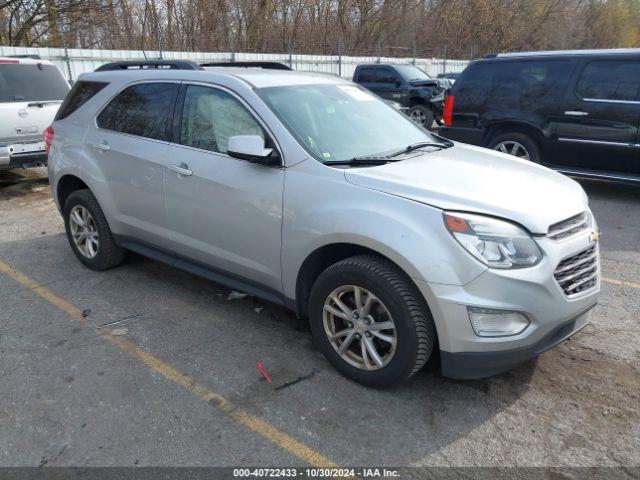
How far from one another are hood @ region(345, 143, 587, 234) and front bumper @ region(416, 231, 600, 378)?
0.21m

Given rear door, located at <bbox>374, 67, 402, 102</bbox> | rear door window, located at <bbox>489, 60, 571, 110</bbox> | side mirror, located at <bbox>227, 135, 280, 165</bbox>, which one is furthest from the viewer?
rear door, located at <bbox>374, 67, 402, 102</bbox>

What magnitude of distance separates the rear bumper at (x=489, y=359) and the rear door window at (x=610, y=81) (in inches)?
204

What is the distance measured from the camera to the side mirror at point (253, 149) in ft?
10.8

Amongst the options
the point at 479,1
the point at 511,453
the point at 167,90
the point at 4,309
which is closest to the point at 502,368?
the point at 511,453

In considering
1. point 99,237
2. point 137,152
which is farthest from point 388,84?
point 137,152

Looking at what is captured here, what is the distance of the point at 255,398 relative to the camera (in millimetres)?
3068

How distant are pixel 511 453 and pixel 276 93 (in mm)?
2626

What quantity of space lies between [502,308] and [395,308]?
0.54 m

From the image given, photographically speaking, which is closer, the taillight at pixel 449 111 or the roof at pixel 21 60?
the roof at pixel 21 60

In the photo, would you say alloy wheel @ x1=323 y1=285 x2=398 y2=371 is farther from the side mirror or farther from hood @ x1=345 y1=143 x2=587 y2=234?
the side mirror

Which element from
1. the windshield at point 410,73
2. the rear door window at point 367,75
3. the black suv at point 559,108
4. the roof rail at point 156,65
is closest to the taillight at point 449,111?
the black suv at point 559,108

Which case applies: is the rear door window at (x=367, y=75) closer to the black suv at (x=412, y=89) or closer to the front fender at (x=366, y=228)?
the black suv at (x=412, y=89)

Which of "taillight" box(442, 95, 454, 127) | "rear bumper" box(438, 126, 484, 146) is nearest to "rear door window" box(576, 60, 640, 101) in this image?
"rear bumper" box(438, 126, 484, 146)

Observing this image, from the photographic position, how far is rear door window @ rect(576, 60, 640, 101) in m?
6.69
